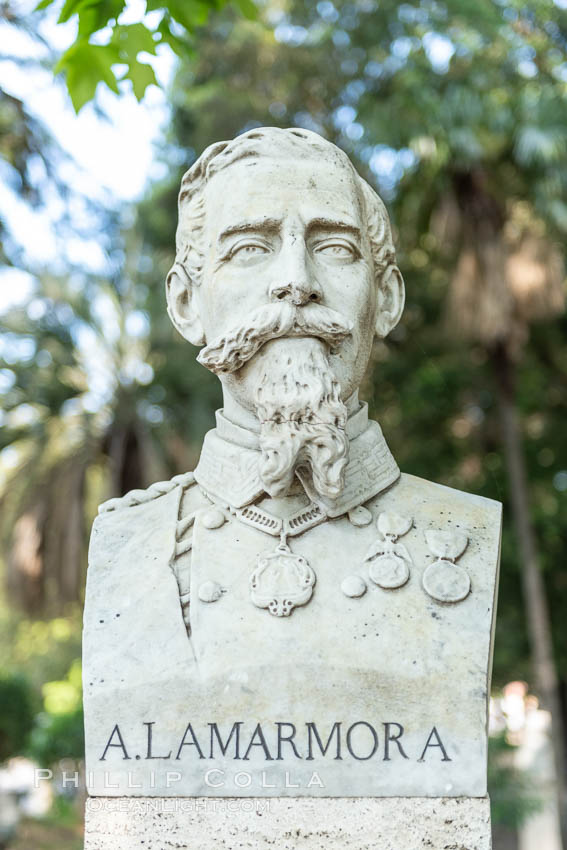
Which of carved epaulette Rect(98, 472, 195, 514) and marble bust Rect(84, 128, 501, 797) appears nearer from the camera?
marble bust Rect(84, 128, 501, 797)

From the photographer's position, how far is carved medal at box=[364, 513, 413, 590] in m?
2.65

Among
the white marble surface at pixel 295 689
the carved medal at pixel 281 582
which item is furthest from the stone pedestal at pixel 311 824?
the carved medal at pixel 281 582

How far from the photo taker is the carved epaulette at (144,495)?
9.80ft

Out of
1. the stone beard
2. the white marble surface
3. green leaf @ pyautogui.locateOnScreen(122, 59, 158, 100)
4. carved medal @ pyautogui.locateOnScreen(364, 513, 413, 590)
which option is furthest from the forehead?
green leaf @ pyautogui.locateOnScreen(122, 59, 158, 100)

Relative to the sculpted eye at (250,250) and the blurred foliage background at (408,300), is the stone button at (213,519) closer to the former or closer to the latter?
the sculpted eye at (250,250)

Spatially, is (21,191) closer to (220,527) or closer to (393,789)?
(220,527)

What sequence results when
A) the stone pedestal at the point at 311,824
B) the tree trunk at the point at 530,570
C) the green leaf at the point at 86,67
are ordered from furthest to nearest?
the tree trunk at the point at 530,570, the green leaf at the point at 86,67, the stone pedestal at the point at 311,824

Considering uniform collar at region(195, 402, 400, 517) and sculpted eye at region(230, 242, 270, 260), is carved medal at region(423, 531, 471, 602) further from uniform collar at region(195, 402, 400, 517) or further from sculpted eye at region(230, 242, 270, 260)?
sculpted eye at region(230, 242, 270, 260)

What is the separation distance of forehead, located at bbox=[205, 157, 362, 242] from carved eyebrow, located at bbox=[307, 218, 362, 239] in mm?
11

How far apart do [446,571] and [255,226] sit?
3.36 ft

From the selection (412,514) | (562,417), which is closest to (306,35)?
(562,417)

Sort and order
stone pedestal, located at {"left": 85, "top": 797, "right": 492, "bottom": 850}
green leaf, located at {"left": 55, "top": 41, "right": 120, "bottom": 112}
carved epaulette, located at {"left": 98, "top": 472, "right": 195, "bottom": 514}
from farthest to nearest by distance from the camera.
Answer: green leaf, located at {"left": 55, "top": 41, "right": 120, "bottom": 112}
carved epaulette, located at {"left": 98, "top": 472, "right": 195, "bottom": 514}
stone pedestal, located at {"left": 85, "top": 797, "right": 492, "bottom": 850}

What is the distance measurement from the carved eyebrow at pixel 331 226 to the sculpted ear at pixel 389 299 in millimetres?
269

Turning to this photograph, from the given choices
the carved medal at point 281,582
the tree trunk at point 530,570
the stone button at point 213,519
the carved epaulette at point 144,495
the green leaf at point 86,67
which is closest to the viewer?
the carved medal at point 281,582
